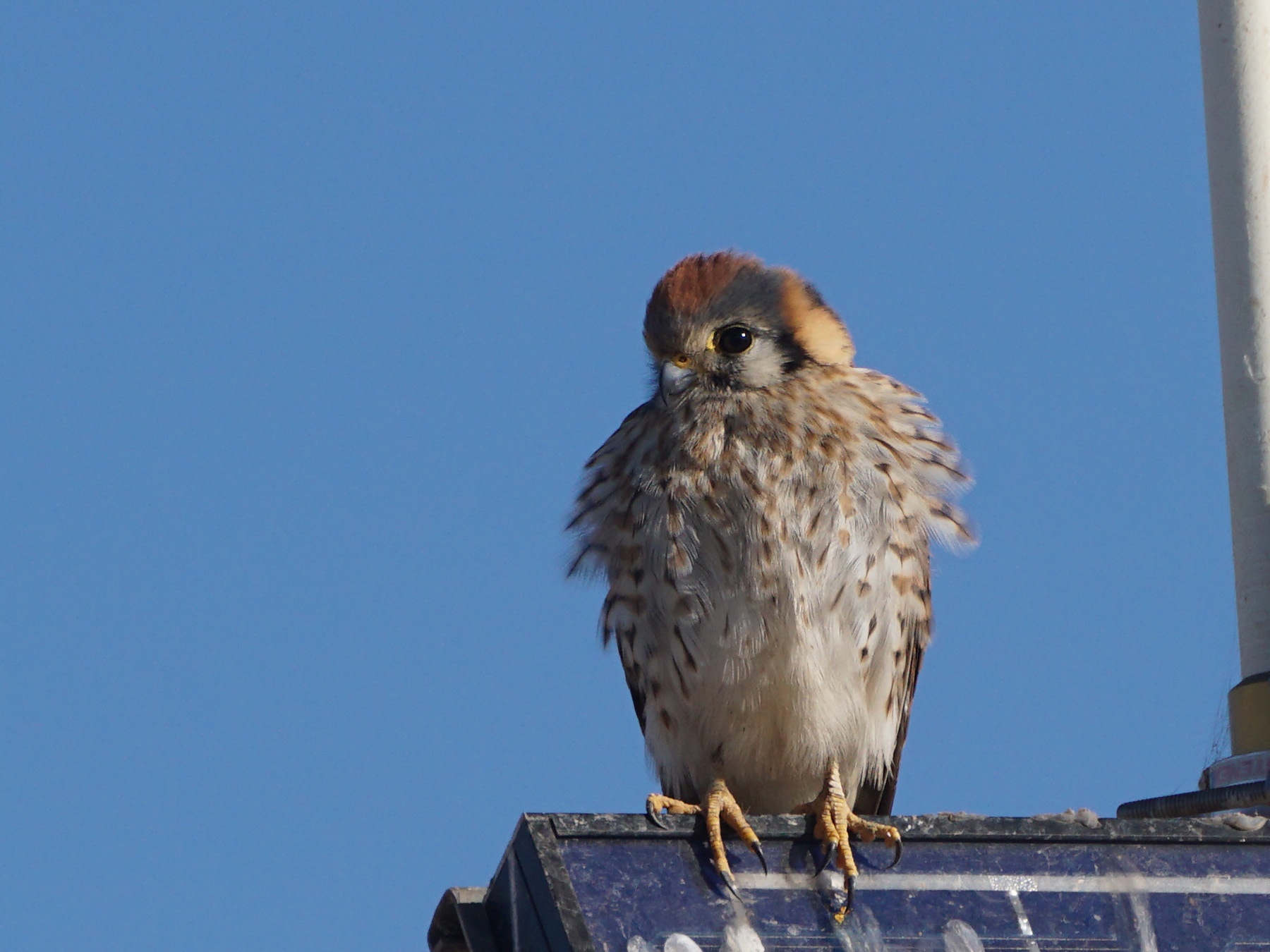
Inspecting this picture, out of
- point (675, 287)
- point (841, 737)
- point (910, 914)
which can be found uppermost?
point (675, 287)

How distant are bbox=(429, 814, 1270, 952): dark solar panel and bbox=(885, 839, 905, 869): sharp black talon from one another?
1 cm

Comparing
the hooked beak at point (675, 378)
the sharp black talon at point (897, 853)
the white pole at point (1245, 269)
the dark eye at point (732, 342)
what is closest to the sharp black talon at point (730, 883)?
the sharp black talon at point (897, 853)

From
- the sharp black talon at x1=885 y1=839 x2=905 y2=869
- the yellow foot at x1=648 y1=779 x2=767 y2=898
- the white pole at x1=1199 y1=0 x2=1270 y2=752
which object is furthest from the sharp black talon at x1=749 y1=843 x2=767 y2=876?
the white pole at x1=1199 y1=0 x2=1270 y2=752

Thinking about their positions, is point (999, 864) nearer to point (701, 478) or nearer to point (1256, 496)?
point (701, 478)

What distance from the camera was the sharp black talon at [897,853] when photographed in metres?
3.01

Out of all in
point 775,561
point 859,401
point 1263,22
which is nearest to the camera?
point 775,561

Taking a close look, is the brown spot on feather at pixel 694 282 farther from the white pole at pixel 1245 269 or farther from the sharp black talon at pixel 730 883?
the sharp black talon at pixel 730 883

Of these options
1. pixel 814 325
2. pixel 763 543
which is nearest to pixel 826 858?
pixel 763 543

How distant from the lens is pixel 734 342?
4520 millimetres

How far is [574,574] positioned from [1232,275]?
2.04 meters

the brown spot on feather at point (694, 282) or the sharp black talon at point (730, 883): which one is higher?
the brown spot on feather at point (694, 282)

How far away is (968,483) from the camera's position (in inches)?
177

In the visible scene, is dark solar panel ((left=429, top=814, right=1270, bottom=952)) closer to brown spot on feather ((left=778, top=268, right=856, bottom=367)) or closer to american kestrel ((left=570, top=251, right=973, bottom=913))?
american kestrel ((left=570, top=251, right=973, bottom=913))

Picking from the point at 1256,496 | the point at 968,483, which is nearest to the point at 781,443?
the point at 968,483
